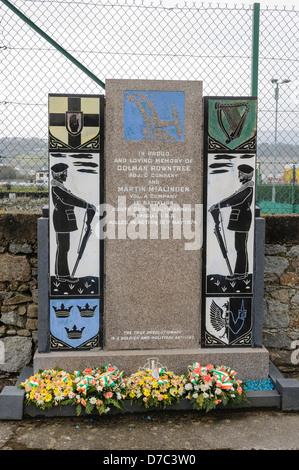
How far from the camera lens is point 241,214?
3895mm

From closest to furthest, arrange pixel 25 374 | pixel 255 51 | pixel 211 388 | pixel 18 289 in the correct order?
pixel 211 388, pixel 25 374, pixel 18 289, pixel 255 51

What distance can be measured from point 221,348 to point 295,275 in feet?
3.57

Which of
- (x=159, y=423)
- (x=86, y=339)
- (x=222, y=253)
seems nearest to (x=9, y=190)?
(x=86, y=339)

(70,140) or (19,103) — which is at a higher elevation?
(19,103)

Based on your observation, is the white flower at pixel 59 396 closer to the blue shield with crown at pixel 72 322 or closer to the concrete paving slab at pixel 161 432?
the concrete paving slab at pixel 161 432

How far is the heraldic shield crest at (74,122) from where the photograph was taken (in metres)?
3.70

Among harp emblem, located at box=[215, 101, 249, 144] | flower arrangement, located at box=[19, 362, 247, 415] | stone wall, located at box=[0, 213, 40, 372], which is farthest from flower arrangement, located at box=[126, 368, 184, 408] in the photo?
harp emblem, located at box=[215, 101, 249, 144]

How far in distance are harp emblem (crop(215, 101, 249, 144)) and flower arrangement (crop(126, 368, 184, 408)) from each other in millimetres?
1861

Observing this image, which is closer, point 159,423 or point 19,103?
point 159,423

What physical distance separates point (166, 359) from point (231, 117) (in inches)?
76.8

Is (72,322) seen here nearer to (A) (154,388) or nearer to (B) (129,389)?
(B) (129,389)

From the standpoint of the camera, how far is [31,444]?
125 inches

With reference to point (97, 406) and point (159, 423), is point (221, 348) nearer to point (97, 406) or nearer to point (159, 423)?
point (159, 423)

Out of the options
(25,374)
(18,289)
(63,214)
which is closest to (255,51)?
(63,214)
